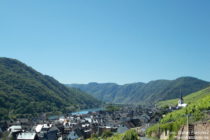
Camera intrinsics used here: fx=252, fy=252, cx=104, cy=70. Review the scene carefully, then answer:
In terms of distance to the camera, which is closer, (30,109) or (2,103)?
→ (2,103)

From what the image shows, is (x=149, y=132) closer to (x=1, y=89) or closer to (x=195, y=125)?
(x=195, y=125)

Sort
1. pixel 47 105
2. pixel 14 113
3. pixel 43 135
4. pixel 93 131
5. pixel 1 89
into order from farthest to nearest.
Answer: pixel 47 105 → pixel 1 89 → pixel 14 113 → pixel 93 131 → pixel 43 135

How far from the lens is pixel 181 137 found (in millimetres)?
24797

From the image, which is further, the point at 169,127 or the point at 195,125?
the point at 169,127

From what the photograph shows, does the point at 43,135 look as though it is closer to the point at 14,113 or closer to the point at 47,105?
the point at 14,113

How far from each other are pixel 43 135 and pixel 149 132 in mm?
34829

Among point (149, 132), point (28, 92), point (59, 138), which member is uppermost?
point (28, 92)

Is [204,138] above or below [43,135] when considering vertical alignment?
above

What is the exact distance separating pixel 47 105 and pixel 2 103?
45964 mm

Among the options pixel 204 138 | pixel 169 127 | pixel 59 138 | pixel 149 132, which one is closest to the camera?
pixel 204 138

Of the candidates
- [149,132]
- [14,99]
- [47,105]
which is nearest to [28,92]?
[47,105]

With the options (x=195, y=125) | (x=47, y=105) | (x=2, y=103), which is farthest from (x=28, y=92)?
(x=195, y=125)

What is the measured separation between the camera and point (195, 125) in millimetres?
23469

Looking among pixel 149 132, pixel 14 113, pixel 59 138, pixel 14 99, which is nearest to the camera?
pixel 149 132
